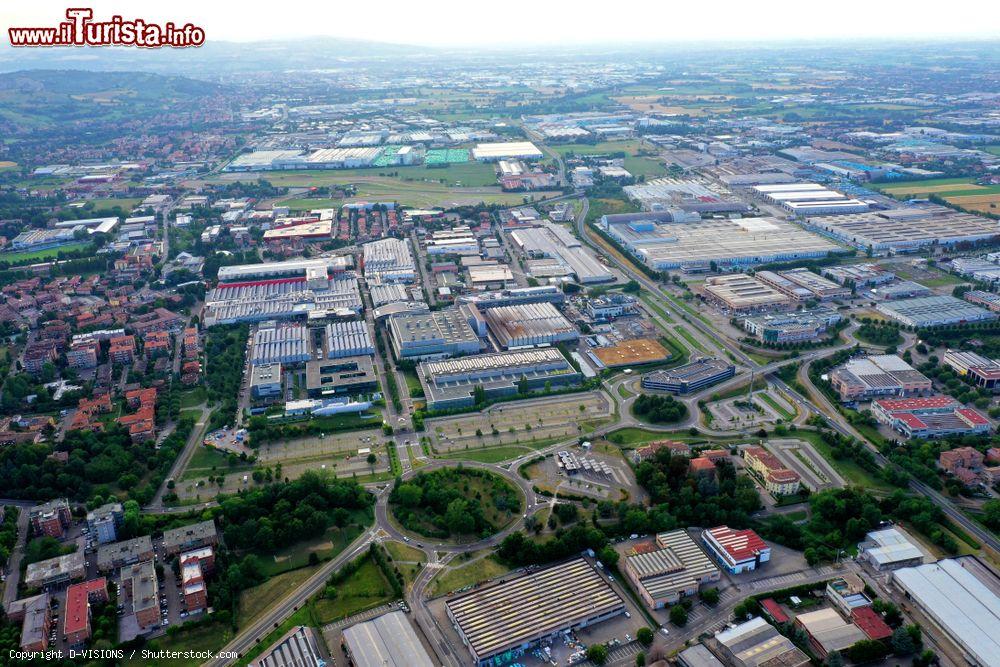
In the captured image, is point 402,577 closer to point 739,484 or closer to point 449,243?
point 739,484

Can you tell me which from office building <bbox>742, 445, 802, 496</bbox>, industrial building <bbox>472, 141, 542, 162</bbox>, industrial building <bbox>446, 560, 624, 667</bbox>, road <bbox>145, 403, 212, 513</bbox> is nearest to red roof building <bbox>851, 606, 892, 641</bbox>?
office building <bbox>742, 445, 802, 496</bbox>

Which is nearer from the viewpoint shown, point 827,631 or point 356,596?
point 827,631

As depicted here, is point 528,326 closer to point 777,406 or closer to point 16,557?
point 777,406

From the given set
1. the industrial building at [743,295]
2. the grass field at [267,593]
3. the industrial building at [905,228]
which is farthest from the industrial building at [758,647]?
the industrial building at [905,228]

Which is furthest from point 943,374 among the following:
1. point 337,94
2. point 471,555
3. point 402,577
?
point 337,94

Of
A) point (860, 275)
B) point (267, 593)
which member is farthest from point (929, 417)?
point (267, 593)

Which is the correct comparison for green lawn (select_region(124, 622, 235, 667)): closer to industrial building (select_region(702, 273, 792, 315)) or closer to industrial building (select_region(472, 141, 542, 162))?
industrial building (select_region(702, 273, 792, 315))
